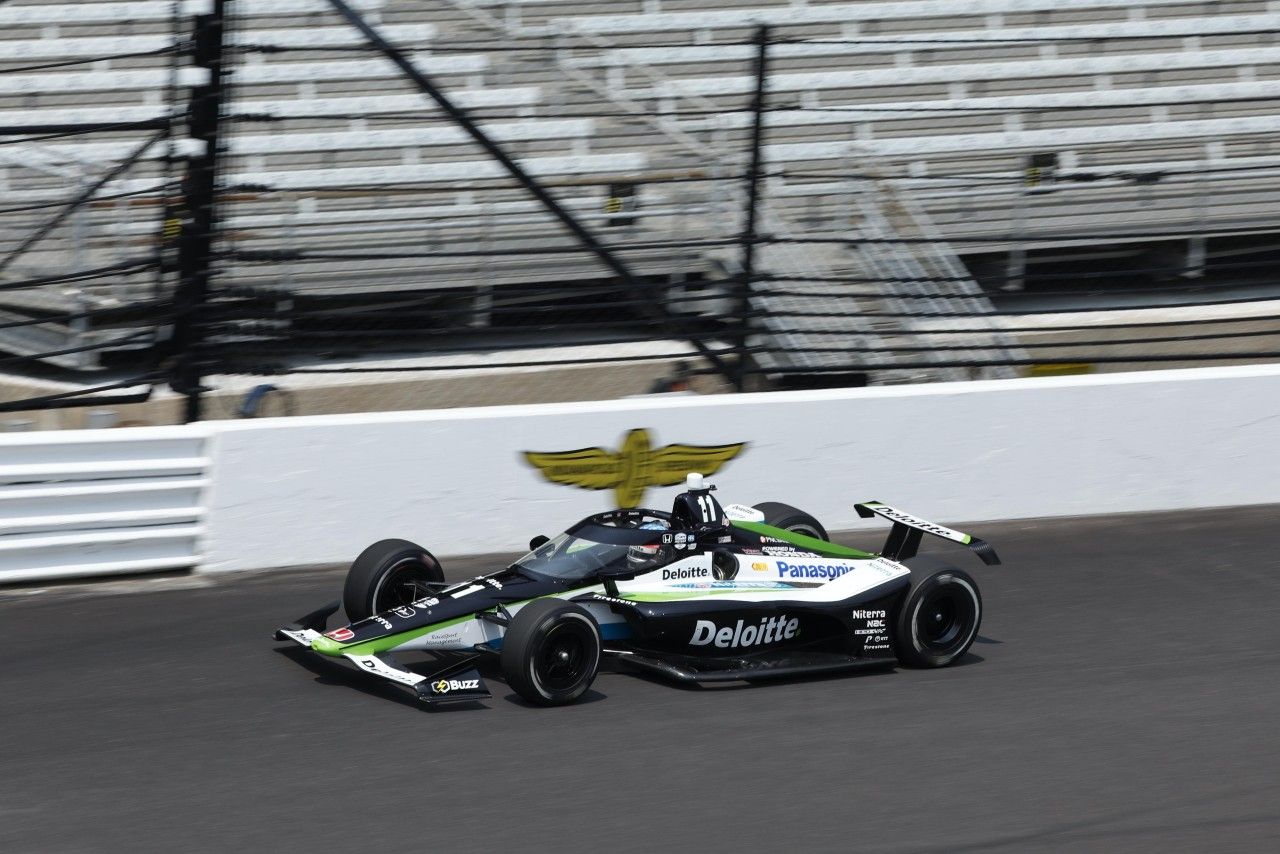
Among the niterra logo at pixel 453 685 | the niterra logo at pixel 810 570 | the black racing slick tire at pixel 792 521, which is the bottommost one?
the niterra logo at pixel 453 685

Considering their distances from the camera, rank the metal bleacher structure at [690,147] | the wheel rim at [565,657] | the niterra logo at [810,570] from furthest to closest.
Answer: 1. the metal bleacher structure at [690,147]
2. the niterra logo at [810,570]
3. the wheel rim at [565,657]

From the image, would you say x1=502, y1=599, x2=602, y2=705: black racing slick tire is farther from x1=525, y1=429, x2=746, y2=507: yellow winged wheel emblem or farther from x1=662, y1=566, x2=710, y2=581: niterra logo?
x1=525, y1=429, x2=746, y2=507: yellow winged wheel emblem

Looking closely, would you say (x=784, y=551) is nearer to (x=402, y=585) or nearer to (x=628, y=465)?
(x=402, y=585)

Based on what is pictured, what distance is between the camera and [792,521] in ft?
24.4

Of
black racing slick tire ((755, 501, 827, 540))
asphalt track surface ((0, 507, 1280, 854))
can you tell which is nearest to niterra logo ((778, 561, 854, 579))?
asphalt track surface ((0, 507, 1280, 854))

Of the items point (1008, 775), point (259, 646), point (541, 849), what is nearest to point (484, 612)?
point (259, 646)

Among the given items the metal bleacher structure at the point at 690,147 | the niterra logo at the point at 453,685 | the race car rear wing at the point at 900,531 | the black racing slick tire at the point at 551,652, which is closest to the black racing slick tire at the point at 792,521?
the race car rear wing at the point at 900,531

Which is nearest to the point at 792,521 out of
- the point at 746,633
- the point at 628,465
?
Result: the point at 746,633

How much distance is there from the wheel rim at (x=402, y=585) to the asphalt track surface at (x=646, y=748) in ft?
1.29

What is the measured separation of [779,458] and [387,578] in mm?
2857

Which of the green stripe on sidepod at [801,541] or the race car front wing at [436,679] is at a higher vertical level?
the green stripe on sidepod at [801,541]

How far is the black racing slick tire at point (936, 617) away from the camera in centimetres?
656

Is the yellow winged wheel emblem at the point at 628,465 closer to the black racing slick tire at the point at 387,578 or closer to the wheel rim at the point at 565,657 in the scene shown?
the black racing slick tire at the point at 387,578

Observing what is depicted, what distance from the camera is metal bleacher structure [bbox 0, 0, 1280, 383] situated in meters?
9.31
